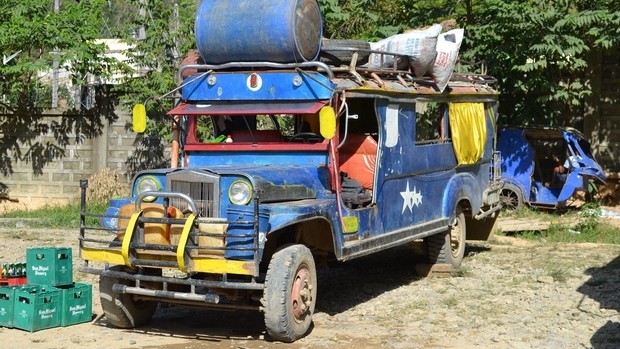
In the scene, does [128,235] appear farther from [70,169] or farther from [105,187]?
[70,169]

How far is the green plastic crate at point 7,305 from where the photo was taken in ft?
29.1

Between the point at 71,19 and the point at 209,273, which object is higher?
the point at 71,19

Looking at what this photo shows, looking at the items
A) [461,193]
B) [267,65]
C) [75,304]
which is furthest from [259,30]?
[461,193]

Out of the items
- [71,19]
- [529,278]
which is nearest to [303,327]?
[529,278]

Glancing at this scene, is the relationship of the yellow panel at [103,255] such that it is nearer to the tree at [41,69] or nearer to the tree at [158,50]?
the tree at [158,50]

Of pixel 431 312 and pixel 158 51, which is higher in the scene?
pixel 158 51

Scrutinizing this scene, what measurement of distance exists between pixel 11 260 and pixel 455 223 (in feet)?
17.8

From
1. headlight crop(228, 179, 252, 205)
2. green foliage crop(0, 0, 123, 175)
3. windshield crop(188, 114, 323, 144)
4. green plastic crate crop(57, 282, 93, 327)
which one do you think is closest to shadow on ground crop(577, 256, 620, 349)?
headlight crop(228, 179, 252, 205)

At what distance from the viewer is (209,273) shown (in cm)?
823

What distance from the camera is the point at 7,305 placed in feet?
29.2

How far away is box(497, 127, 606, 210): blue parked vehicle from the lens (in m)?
15.9

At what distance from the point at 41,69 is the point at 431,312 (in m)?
9.75

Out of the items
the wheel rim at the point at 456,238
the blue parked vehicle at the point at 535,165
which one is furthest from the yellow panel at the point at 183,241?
the blue parked vehicle at the point at 535,165

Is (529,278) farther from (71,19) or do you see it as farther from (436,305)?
(71,19)
